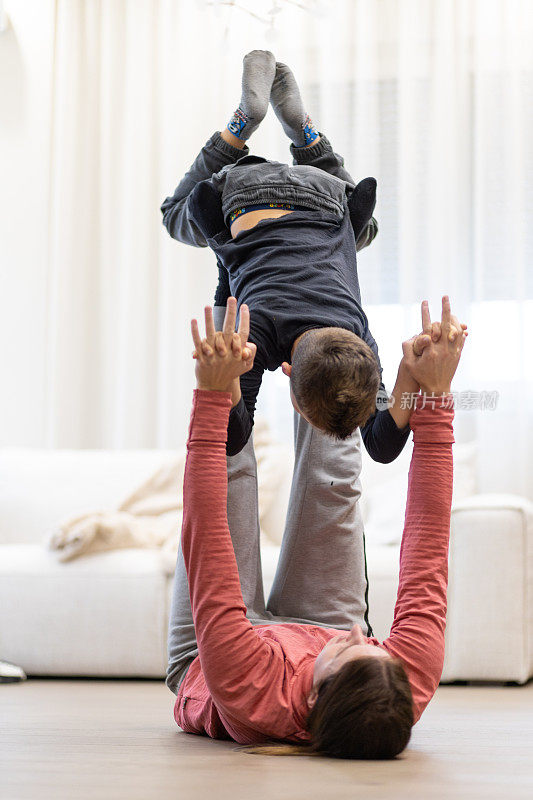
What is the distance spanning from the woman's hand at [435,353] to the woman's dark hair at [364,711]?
441 mm

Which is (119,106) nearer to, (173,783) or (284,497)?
(284,497)

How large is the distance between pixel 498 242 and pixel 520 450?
2.79 feet

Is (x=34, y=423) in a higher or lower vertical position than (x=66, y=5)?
lower

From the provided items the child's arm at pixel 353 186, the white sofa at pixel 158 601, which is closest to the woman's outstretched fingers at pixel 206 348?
Answer: the child's arm at pixel 353 186

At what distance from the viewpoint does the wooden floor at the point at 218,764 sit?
3.70 feet

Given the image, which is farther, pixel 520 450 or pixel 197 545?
pixel 520 450

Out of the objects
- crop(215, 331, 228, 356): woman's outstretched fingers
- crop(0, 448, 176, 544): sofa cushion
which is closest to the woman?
crop(215, 331, 228, 356): woman's outstretched fingers

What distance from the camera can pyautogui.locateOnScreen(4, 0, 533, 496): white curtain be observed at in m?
3.67

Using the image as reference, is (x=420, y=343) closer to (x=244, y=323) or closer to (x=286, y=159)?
(x=244, y=323)

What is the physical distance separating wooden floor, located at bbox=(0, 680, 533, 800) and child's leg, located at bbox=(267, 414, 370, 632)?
11.0 inches

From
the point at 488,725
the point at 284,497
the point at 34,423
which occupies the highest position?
the point at 34,423

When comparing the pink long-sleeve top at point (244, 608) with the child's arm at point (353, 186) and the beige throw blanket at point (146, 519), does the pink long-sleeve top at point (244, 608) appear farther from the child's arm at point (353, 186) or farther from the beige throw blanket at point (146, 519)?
the beige throw blanket at point (146, 519)

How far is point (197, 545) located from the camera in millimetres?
1340

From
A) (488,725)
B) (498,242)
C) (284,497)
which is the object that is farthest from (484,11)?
(488,725)
